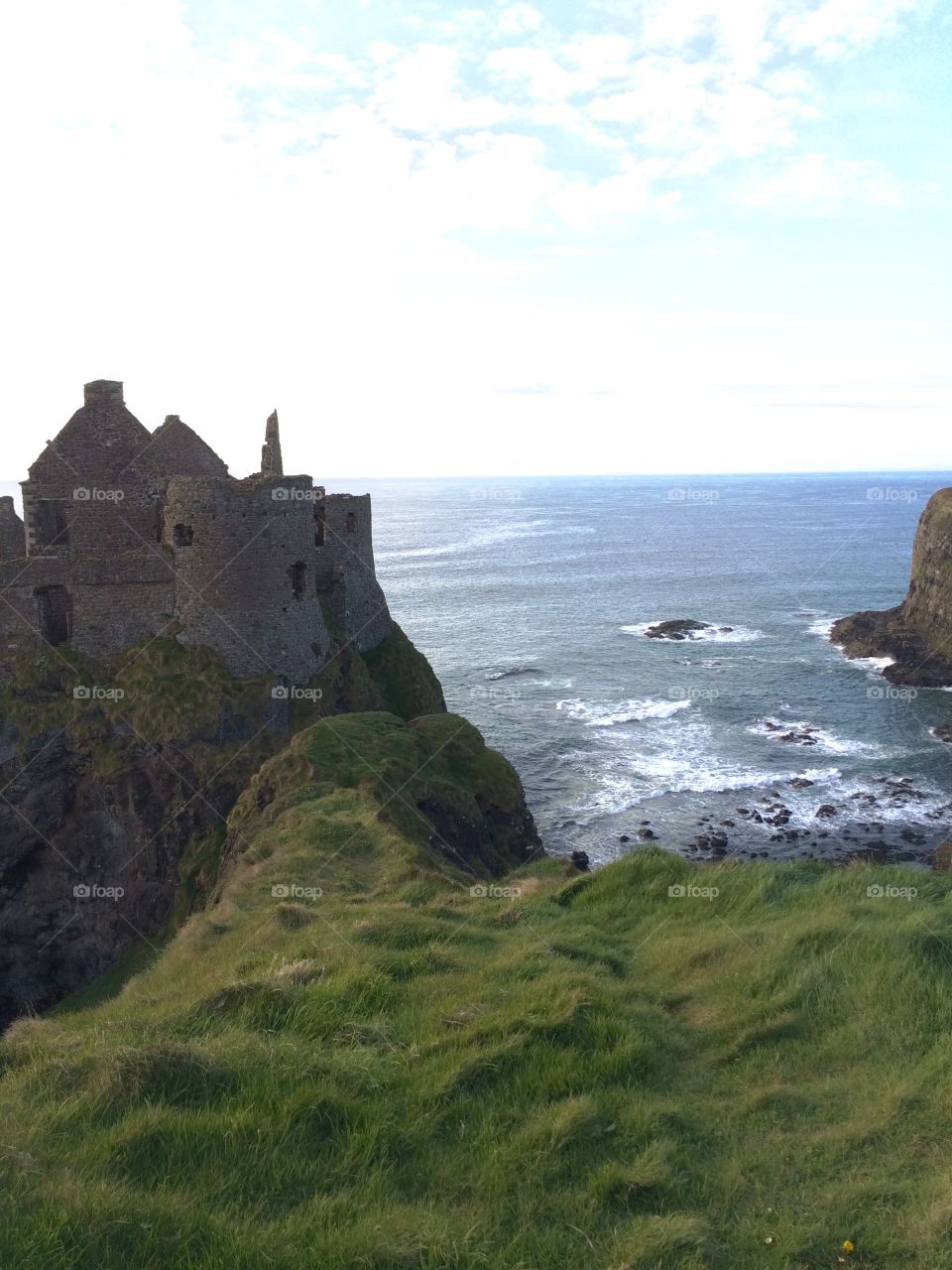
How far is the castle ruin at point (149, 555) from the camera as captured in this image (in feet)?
97.6

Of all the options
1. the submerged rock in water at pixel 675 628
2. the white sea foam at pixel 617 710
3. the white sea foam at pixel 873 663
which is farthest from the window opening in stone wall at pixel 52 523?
the submerged rock in water at pixel 675 628

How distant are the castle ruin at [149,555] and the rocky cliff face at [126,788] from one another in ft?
3.50

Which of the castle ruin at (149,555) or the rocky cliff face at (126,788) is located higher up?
the castle ruin at (149,555)

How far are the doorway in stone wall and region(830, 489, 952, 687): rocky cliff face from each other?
6162 cm

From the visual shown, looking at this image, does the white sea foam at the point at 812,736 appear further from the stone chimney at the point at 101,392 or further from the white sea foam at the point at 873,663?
the stone chimney at the point at 101,392

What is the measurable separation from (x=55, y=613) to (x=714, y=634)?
70.1m

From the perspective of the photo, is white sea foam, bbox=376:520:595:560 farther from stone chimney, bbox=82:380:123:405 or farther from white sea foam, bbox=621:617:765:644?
stone chimney, bbox=82:380:123:405

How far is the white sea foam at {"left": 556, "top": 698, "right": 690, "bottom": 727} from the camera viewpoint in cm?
6366

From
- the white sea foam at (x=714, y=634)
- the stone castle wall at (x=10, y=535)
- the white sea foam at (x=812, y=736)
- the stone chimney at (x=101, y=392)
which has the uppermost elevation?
the stone chimney at (x=101, y=392)

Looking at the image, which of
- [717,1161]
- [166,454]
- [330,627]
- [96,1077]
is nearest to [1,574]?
[166,454]

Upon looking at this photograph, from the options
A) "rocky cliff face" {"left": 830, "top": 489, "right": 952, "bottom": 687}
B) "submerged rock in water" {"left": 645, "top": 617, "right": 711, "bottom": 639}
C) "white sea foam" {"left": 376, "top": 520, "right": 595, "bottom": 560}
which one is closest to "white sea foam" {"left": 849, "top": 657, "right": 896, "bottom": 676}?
"rocky cliff face" {"left": 830, "top": 489, "right": 952, "bottom": 687}

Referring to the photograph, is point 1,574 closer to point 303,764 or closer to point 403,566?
point 303,764

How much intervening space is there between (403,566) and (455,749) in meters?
112

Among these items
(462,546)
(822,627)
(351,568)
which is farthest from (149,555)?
(462,546)
